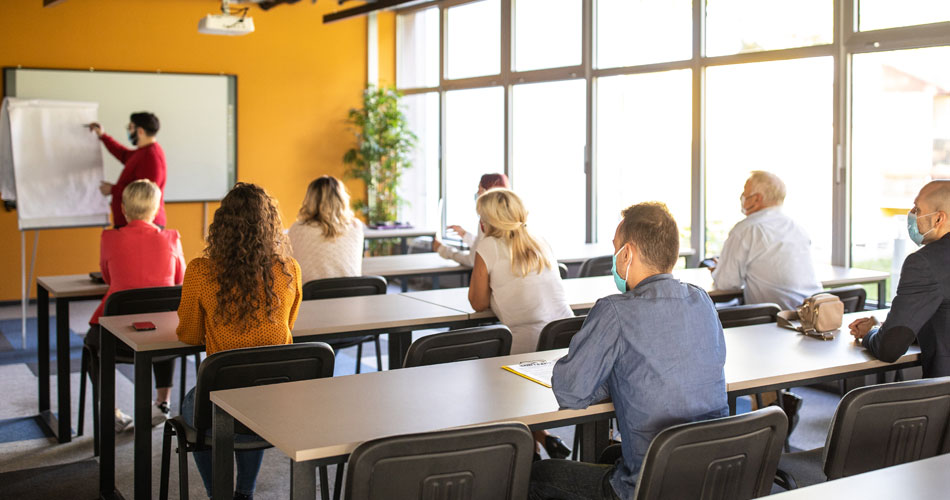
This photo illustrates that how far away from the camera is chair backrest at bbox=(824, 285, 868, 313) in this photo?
14.6 ft


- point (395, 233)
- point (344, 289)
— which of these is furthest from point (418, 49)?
point (344, 289)

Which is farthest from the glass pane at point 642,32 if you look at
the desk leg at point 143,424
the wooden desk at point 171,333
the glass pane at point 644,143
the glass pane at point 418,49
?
the desk leg at point 143,424

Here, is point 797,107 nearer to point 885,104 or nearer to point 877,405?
point 885,104

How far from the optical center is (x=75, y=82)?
8.90m

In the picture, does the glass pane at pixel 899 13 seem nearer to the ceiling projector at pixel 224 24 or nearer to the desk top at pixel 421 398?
the desk top at pixel 421 398

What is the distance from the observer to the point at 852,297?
4488 mm

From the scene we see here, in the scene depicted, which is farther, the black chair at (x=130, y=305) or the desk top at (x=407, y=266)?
the desk top at (x=407, y=266)

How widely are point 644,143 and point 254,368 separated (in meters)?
5.36

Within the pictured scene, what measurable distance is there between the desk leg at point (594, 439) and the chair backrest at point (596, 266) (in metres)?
2.55

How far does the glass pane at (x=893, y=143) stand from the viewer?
18.2 ft

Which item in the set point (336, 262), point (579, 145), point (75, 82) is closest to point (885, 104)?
point (579, 145)

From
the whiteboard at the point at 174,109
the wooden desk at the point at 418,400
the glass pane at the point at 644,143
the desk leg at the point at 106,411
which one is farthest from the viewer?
the whiteboard at the point at 174,109

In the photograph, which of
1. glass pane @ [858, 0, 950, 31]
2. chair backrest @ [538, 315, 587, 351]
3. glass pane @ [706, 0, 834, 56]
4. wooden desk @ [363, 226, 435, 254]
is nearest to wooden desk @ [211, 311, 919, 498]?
chair backrest @ [538, 315, 587, 351]

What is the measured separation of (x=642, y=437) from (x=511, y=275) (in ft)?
5.61
